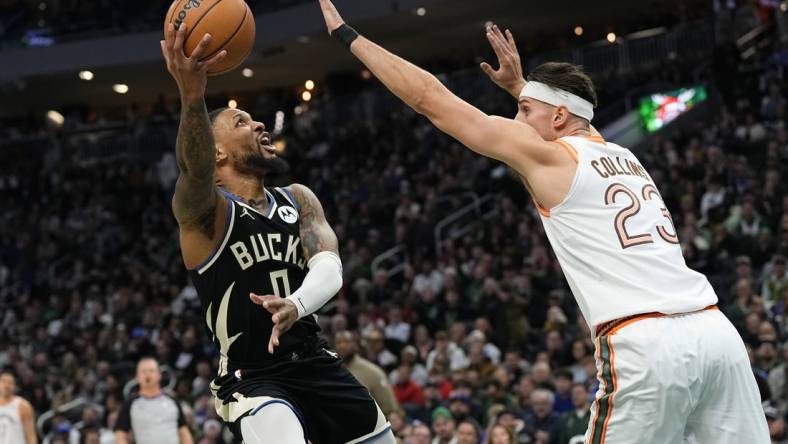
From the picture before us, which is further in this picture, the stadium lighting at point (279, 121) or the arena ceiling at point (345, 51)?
the stadium lighting at point (279, 121)

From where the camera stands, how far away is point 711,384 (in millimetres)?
4598

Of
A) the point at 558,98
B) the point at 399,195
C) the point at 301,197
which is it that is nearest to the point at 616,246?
the point at 558,98

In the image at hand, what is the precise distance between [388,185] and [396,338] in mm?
8336

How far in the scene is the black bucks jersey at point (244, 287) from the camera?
5.68 meters

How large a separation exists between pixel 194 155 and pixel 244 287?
745mm

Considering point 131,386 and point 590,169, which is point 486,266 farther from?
point 590,169

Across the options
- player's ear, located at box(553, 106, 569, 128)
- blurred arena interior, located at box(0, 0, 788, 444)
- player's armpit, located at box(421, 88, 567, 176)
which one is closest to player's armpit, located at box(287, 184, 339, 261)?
player's armpit, located at box(421, 88, 567, 176)

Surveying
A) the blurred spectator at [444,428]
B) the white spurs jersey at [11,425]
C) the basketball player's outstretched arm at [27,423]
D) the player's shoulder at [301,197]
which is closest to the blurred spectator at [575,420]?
the blurred spectator at [444,428]

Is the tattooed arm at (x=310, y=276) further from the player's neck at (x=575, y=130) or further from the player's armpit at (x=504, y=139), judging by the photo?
the player's neck at (x=575, y=130)

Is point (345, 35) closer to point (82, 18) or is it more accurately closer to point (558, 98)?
point (558, 98)

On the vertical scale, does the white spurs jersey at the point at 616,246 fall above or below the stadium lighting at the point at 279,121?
below

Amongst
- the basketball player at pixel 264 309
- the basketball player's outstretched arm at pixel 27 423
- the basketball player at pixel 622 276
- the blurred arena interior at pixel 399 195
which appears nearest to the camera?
the basketball player at pixel 622 276

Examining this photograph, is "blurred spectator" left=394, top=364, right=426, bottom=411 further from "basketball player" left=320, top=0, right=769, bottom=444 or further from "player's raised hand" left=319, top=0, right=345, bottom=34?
"basketball player" left=320, top=0, right=769, bottom=444

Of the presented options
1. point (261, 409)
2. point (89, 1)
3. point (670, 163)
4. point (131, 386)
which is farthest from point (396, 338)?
point (89, 1)
